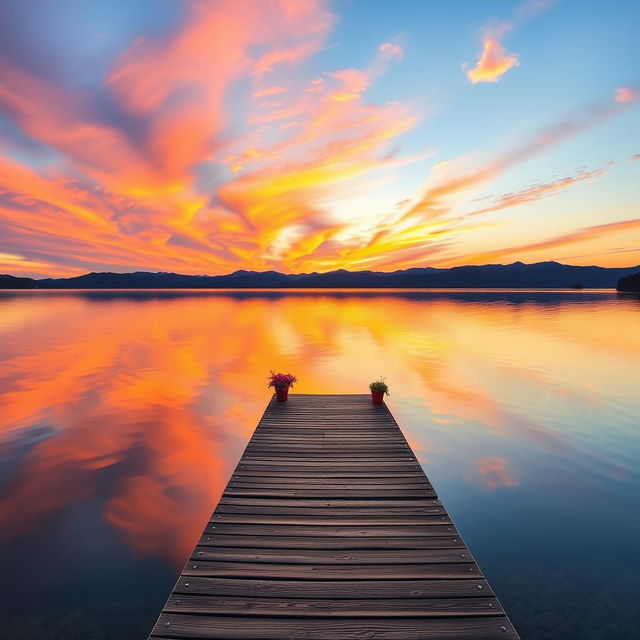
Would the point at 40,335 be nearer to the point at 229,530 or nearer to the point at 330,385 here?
the point at 330,385

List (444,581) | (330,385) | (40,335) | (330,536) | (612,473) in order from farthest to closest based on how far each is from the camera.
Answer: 1. (40,335)
2. (330,385)
3. (612,473)
4. (330,536)
5. (444,581)

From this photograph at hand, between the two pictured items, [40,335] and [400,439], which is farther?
[40,335]

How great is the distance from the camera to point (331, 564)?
207 inches

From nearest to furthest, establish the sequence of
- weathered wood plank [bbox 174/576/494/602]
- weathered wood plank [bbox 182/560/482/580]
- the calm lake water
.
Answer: weathered wood plank [bbox 174/576/494/602] → weathered wood plank [bbox 182/560/482/580] → the calm lake water

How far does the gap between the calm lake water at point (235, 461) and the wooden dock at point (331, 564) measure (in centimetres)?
196

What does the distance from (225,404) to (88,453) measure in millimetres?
6328

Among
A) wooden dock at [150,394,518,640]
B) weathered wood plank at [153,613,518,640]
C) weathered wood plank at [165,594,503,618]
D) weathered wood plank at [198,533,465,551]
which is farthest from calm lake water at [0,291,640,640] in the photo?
weathered wood plank at [153,613,518,640]

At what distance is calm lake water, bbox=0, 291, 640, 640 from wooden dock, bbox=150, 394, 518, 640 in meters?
1.96

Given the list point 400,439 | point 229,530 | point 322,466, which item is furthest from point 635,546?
point 229,530

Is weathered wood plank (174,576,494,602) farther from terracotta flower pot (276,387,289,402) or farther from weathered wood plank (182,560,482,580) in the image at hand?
terracotta flower pot (276,387,289,402)

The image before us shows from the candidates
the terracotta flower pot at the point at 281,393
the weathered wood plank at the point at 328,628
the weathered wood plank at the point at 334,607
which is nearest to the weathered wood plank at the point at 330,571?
the weathered wood plank at the point at 334,607

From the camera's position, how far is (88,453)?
12.1 meters

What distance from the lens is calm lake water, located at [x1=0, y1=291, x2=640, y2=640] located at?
6.41 m

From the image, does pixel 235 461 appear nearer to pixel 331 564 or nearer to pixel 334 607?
pixel 331 564
